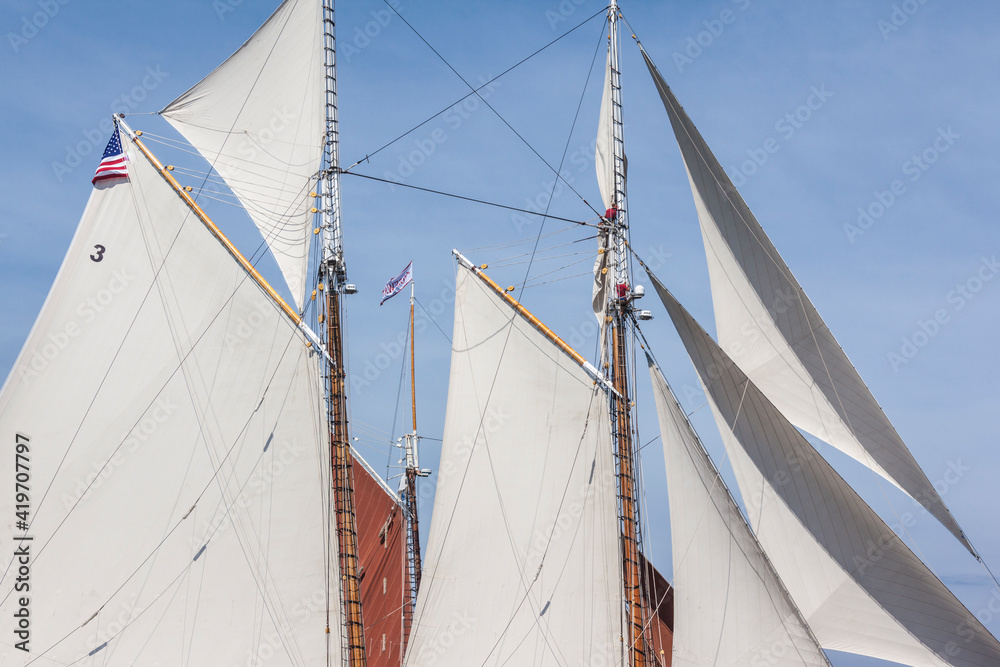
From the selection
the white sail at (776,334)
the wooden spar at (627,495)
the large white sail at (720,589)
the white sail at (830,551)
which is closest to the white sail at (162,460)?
the wooden spar at (627,495)

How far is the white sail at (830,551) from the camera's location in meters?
38.4

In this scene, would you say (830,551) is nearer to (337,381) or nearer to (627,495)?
(627,495)

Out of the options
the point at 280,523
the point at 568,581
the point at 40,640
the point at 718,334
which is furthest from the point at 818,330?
the point at 40,640

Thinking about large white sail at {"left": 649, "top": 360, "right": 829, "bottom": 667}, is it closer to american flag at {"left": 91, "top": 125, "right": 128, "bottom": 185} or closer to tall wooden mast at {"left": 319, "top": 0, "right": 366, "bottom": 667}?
tall wooden mast at {"left": 319, "top": 0, "right": 366, "bottom": 667}

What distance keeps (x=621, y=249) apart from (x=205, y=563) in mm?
16758

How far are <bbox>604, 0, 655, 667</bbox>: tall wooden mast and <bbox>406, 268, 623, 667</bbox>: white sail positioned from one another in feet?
1.35

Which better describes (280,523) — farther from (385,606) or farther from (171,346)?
(385,606)

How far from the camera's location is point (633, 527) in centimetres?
4316

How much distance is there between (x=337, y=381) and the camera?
Result: 1743 inches

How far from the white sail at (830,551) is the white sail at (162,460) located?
12838mm

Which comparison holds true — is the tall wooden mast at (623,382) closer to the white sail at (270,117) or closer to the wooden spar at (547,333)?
the wooden spar at (547,333)

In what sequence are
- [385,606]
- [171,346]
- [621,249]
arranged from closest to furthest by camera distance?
[171,346] → [621,249] → [385,606]

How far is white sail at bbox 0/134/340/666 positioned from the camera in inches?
1599

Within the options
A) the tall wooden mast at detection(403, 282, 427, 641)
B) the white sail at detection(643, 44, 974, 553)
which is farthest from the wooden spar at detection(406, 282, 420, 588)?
the white sail at detection(643, 44, 974, 553)
